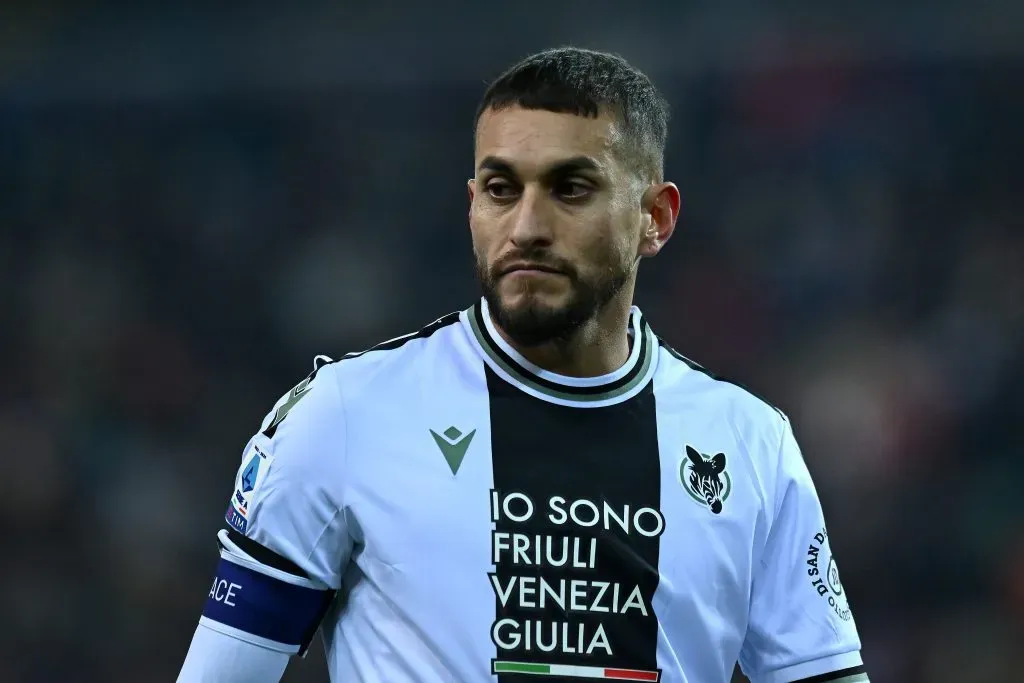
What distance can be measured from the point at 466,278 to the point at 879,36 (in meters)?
2.62

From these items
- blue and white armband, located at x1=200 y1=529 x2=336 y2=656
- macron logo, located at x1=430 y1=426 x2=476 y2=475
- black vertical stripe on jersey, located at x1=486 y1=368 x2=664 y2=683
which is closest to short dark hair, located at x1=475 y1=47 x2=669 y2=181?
black vertical stripe on jersey, located at x1=486 y1=368 x2=664 y2=683

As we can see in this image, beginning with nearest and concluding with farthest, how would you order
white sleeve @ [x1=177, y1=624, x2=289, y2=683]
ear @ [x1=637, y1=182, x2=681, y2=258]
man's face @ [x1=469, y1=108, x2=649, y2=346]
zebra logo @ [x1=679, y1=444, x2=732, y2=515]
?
white sleeve @ [x1=177, y1=624, x2=289, y2=683], man's face @ [x1=469, y1=108, x2=649, y2=346], zebra logo @ [x1=679, y1=444, x2=732, y2=515], ear @ [x1=637, y1=182, x2=681, y2=258]

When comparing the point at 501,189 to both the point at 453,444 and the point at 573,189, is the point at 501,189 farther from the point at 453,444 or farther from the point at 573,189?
the point at 453,444

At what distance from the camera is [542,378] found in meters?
2.62

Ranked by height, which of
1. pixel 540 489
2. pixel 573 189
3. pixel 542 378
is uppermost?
pixel 573 189

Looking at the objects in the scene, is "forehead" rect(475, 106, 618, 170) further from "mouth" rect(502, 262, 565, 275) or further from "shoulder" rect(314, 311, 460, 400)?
"shoulder" rect(314, 311, 460, 400)

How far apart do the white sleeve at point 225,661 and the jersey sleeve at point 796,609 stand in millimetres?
938

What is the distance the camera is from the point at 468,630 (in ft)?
7.67

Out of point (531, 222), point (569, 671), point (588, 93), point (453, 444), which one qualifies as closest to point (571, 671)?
point (569, 671)

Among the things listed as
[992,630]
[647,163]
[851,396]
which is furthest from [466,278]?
[647,163]

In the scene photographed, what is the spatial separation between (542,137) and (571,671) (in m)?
0.95

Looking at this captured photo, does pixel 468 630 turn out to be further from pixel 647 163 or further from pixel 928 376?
pixel 928 376

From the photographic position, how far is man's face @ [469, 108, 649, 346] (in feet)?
7.98

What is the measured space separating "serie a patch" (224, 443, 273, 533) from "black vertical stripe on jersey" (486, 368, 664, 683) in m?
0.42
